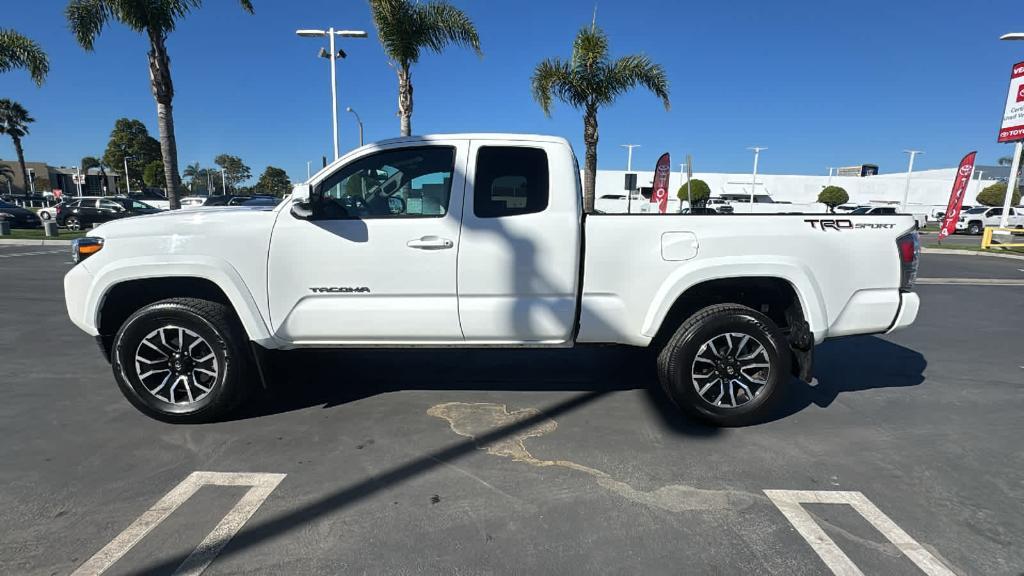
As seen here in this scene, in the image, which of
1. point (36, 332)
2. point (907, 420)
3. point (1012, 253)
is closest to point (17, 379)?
point (36, 332)

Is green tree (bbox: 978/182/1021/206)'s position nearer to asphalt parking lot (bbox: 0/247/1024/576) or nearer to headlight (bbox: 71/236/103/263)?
asphalt parking lot (bbox: 0/247/1024/576)

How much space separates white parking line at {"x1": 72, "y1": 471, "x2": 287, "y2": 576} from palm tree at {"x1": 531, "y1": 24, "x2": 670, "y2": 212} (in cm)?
1295

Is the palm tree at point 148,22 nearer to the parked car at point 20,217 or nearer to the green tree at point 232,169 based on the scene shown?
the parked car at point 20,217

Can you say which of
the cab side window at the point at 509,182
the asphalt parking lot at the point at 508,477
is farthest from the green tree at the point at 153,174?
the cab side window at the point at 509,182

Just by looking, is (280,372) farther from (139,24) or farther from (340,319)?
(139,24)

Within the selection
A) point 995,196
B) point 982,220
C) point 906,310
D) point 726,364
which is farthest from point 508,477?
point 995,196

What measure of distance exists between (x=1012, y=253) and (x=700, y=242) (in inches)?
803

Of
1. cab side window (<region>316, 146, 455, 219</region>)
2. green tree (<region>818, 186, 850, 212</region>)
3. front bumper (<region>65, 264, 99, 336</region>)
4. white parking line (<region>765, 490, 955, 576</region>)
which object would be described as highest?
green tree (<region>818, 186, 850, 212</region>)

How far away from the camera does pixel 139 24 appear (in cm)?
1334

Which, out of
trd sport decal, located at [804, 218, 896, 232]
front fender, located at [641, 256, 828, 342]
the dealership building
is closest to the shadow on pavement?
front fender, located at [641, 256, 828, 342]

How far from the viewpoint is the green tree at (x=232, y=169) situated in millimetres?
106125

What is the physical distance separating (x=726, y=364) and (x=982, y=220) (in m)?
38.1

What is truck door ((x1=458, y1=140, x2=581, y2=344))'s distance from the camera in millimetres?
3420

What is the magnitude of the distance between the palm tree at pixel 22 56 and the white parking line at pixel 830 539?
2499 centimetres
